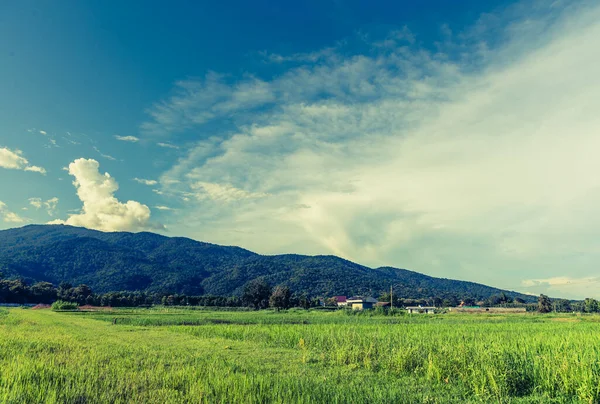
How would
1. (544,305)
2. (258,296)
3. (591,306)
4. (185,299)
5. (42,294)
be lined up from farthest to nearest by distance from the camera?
(185,299)
(42,294)
(591,306)
(258,296)
(544,305)

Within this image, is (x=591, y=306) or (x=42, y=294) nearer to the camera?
(x=591, y=306)

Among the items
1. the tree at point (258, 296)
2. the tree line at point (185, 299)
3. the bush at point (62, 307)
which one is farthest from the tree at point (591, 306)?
the bush at point (62, 307)

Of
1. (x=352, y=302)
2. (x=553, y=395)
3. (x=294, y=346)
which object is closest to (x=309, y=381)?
(x=553, y=395)

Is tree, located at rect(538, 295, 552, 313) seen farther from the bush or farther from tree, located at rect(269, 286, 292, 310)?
the bush

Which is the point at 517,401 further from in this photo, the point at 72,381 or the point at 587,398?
the point at 72,381

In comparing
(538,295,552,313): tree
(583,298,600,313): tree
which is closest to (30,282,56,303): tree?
(538,295,552,313): tree

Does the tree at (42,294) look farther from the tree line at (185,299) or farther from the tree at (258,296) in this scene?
the tree at (258,296)

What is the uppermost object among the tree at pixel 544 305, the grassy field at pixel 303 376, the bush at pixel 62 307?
the tree at pixel 544 305

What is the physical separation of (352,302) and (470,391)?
4340 inches

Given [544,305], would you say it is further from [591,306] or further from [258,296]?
[258,296]

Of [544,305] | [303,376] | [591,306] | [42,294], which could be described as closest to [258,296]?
[42,294]

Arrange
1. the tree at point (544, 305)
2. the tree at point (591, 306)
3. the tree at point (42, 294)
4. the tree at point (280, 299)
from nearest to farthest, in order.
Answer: the tree at point (280, 299) → the tree at point (544, 305) → the tree at point (591, 306) → the tree at point (42, 294)

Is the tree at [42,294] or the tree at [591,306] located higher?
the tree at [591,306]

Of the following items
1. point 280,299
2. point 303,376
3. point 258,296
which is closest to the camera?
point 303,376
